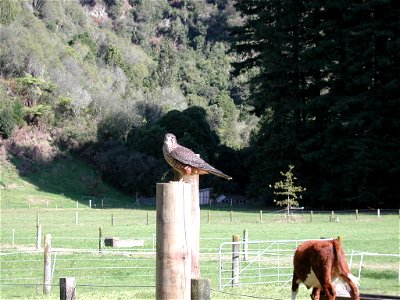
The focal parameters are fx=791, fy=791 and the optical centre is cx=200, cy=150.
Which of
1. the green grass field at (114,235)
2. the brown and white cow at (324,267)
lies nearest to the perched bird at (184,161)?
the brown and white cow at (324,267)

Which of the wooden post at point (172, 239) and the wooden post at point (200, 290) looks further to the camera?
the wooden post at point (200, 290)

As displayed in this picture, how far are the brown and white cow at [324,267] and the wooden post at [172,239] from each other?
88 centimetres

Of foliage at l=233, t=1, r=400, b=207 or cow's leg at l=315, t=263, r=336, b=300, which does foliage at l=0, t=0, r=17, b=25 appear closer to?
foliage at l=233, t=1, r=400, b=207

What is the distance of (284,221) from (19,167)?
2904 cm

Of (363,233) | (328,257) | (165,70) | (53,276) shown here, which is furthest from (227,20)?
(328,257)

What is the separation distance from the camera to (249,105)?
202ft

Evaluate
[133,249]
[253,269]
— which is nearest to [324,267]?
[253,269]

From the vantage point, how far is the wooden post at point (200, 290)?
16.5 feet

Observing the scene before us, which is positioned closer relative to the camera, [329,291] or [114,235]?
[329,291]

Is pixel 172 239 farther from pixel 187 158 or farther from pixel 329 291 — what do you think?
pixel 187 158

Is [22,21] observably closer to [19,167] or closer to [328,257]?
[19,167]

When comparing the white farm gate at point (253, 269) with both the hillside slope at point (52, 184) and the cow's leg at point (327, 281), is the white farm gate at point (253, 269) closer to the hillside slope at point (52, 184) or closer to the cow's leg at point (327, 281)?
the cow's leg at point (327, 281)

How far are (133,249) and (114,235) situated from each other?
6.18 meters

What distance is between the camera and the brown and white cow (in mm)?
5094
